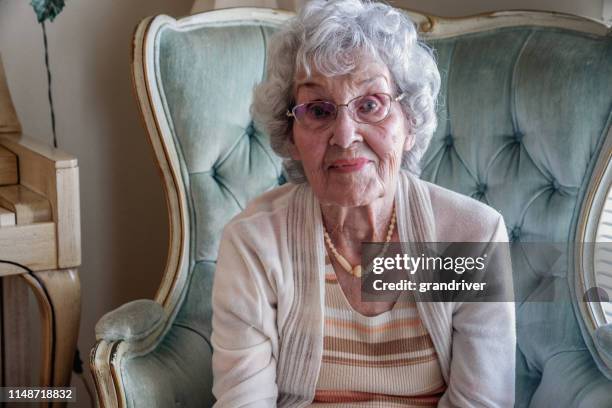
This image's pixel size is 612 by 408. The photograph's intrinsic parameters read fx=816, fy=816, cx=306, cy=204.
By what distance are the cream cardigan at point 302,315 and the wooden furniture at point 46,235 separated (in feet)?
1.61

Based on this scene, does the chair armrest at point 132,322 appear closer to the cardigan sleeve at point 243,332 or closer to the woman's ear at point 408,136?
the cardigan sleeve at point 243,332

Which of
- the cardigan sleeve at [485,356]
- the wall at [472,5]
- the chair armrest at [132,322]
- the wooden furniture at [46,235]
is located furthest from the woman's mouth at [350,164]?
the wall at [472,5]

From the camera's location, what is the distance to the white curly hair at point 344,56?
1.23 m

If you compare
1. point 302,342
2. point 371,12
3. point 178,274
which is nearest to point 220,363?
point 302,342

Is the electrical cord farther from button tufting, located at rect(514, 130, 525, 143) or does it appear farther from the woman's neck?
button tufting, located at rect(514, 130, 525, 143)

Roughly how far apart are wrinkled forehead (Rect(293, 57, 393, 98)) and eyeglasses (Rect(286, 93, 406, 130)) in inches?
0.8

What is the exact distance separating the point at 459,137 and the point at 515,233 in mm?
223

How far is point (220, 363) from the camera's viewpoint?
1281 millimetres

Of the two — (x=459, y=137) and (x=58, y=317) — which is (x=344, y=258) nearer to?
(x=459, y=137)

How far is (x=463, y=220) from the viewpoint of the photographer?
4.25ft

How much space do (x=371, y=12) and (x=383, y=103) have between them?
15 centimetres

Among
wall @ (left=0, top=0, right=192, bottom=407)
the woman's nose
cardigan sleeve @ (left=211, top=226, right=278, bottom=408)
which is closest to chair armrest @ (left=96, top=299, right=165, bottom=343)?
cardigan sleeve @ (left=211, top=226, right=278, bottom=408)

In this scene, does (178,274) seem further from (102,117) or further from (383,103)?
(102,117)

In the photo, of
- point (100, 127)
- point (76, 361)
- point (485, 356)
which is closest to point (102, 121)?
point (100, 127)
